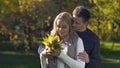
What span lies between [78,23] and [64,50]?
79cm

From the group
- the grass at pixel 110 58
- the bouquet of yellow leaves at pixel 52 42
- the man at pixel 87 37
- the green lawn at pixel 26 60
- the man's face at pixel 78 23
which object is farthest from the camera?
the grass at pixel 110 58

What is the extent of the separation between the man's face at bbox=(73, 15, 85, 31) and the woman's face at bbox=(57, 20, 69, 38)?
0.58 m

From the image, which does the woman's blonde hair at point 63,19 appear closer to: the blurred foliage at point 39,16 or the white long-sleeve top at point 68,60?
the white long-sleeve top at point 68,60

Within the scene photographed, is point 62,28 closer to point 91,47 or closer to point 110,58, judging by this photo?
point 91,47

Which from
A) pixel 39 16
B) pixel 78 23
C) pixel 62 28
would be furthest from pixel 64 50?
pixel 39 16

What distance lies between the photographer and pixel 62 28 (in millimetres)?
5375

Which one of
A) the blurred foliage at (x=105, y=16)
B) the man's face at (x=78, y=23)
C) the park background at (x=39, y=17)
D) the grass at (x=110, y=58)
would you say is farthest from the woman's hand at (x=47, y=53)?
the blurred foliage at (x=105, y=16)

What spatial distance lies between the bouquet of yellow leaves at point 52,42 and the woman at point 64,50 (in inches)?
2.2

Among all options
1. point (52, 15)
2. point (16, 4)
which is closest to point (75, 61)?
point (52, 15)

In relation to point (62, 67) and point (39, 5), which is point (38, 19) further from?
point (62, 67)

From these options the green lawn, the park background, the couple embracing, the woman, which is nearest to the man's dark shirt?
the couple embracing

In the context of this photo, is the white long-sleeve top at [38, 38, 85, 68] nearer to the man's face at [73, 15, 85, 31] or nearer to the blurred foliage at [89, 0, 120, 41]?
the man's face at [73, 15, 85, 31]

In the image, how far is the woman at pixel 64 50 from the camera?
539 centimetres

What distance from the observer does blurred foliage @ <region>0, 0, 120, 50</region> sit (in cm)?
3481
